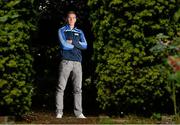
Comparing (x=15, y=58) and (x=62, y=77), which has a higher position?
(x=15, y=58)

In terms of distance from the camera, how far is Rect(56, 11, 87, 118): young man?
8812 mm

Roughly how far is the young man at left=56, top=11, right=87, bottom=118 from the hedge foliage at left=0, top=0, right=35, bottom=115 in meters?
0.74

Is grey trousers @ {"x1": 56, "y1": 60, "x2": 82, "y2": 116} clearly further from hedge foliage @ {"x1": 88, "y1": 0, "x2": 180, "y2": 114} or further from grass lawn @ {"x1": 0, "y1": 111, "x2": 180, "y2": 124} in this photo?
hedge foliage @ {"x1": 88, "y1": 0, "x2": 180, "y2": 114}

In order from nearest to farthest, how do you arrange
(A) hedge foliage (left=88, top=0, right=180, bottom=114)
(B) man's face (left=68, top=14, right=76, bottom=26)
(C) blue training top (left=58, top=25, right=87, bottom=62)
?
(A) hedge foliage (left=88, top=0, right=180, bottom=114) < (C) blue training top (left=58, top=25, right=87, bottom=62) < (B) man's face (left=68, top=14, right=76, bottom=26)

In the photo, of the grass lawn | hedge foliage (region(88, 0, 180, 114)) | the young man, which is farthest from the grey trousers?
hedge foliage (region(88, 0, 180, 114))

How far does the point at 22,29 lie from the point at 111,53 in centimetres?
149

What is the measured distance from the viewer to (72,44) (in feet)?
29.2

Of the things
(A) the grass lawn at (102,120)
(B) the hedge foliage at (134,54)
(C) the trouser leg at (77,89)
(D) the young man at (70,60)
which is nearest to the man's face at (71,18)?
(D) the young man at (70,60)

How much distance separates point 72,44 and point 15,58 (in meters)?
1.29

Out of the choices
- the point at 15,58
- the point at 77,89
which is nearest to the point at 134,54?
the point at 77,89

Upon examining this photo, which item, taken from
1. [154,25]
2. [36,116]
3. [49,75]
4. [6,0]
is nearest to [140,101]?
[154,25]

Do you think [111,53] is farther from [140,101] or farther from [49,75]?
[49,75]

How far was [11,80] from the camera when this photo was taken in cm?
796

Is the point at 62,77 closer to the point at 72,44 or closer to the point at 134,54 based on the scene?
the point at 72,44
